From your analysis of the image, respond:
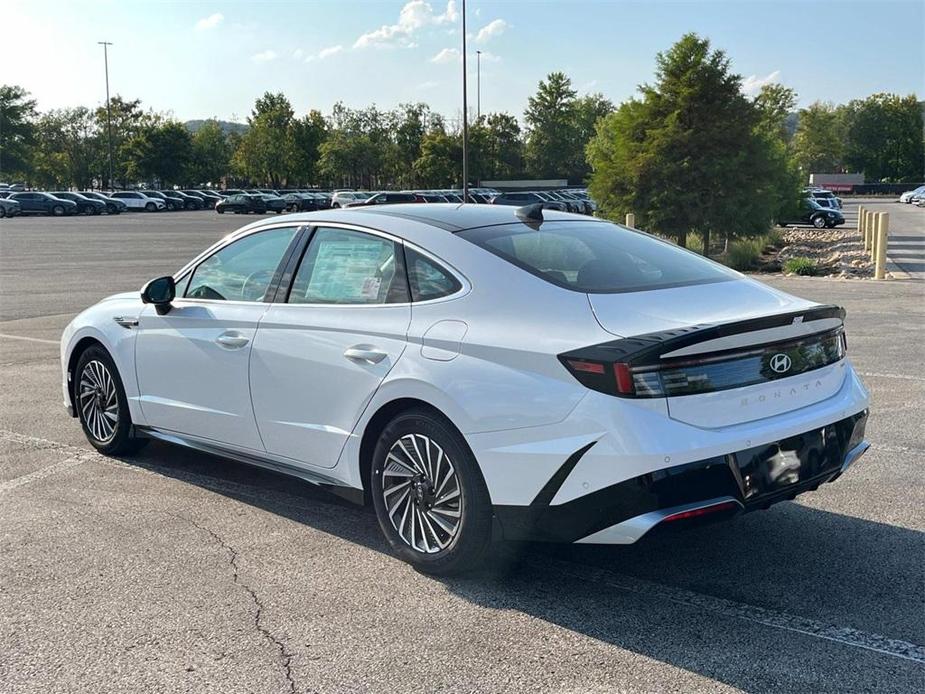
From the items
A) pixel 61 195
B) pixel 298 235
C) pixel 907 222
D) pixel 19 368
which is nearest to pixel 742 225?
pixel 19 368

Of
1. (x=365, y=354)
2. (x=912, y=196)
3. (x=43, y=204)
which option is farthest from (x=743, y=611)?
(x=912, y=196)

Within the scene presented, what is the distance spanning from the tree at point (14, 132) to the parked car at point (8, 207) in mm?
38874

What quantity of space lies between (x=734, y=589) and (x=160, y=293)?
3586mm

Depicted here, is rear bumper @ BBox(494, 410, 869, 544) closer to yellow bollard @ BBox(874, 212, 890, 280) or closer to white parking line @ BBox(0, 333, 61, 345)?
white parking line @ BBox(0, 333, 61, 345)

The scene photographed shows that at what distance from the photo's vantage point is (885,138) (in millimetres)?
133000

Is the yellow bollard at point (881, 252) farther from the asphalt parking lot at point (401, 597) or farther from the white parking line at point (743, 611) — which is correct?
the white parking line at point (743, 611)

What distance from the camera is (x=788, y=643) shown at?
3543 mm

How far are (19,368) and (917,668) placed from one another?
8794mm

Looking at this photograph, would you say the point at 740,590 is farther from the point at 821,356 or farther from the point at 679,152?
the point at 679,152

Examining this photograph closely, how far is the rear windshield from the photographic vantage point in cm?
425

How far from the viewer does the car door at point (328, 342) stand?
4434 millimetres

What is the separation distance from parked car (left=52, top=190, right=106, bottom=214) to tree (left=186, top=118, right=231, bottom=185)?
36460 mm

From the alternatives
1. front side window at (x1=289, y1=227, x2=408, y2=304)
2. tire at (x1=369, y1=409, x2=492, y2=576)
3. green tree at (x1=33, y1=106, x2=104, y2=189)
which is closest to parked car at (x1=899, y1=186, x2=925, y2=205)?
front side window at (x1=289, y1=227, x2=408, y2=304)

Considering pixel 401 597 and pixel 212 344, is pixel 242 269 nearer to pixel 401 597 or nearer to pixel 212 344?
pixel 212 344
